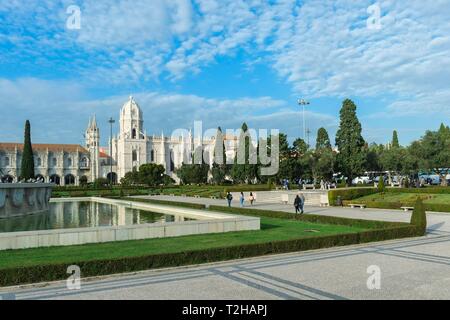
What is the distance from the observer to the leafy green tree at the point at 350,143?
46938 millimetres

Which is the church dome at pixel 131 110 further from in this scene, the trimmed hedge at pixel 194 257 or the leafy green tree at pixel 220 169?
the trimmed hedge at pixel 194 257

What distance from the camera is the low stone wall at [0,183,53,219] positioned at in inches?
746

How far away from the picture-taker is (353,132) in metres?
47.2

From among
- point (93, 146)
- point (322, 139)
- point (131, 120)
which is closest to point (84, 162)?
point (93, 146)

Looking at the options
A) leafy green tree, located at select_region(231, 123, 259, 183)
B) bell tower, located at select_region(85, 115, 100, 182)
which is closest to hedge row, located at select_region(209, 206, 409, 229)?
leafy green tree, located at select_region(231, 123, 259, 183)

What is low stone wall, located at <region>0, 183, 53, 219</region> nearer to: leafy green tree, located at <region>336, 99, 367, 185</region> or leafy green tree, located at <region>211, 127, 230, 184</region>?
leafy green tree, located at <region>336, 99, 367, 185</region>

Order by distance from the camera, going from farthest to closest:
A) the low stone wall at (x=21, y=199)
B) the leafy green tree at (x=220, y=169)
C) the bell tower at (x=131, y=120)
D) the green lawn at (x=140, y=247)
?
the bell tower at (x=131, y=120) < the leafy green tree at (x=220, y=169) < the low stone wall at (x=21, y=199) < the green lawn at (x=140, y=247)

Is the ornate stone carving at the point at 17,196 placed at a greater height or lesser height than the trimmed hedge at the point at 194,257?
greater

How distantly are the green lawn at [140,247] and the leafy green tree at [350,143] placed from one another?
33.5 metres

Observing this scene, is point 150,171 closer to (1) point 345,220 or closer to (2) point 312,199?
(2) point 312,199

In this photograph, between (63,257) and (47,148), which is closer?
(63,257)

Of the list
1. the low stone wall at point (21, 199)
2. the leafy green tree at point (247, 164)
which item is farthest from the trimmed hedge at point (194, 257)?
the leafy green tree at point (247, 164)

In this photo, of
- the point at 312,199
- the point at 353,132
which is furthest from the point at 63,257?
the point at 353,132
